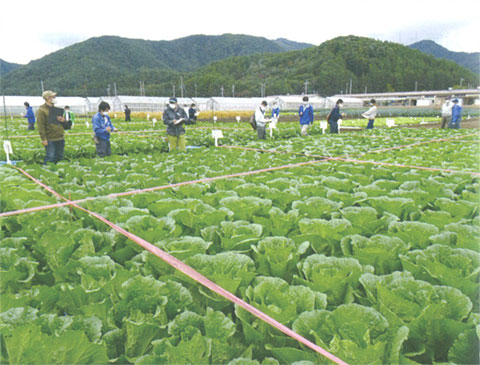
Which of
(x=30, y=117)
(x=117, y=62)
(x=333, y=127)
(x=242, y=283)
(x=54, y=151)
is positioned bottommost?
(x=242, y=283)

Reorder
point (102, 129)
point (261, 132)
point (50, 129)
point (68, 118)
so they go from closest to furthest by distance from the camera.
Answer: point (50, 129) < point (102, 129) < point (261, 132) < point (68, 118)

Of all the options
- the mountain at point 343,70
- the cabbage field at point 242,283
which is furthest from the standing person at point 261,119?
the mountain at point 343,70

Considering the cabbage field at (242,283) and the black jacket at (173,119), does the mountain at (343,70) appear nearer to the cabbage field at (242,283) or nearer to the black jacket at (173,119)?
the black jacket at (173,119)

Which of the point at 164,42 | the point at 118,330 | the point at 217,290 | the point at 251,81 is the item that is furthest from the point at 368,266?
the point at 164,42

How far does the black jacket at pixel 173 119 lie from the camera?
9406 millimetres

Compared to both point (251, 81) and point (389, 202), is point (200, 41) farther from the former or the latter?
point (389, 202)

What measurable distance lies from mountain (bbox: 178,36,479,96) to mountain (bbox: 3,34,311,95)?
17669mm

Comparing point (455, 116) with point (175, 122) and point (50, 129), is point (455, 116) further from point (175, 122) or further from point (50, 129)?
→ point (50, 129)

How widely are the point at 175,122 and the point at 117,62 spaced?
12309 cm

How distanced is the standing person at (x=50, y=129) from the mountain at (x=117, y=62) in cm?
7702

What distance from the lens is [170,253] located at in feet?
6.98

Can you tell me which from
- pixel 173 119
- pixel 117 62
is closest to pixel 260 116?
pixel 173 119

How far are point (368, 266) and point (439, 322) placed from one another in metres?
0.55

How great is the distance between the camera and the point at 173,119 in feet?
31.0
